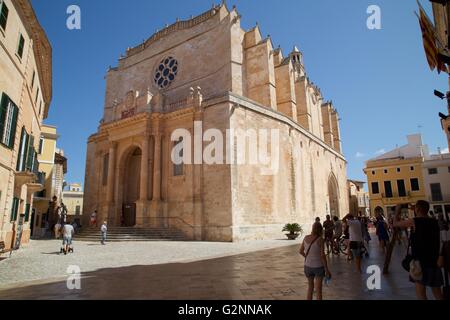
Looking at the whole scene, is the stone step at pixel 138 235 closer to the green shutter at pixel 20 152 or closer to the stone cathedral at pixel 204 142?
the stone cathedral at pixel 204 142

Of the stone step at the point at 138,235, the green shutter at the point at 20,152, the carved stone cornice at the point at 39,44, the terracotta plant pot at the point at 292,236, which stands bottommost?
the terracotta plant pot at the point at 292,236

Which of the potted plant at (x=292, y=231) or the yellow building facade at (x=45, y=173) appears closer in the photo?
the potted plant at (x=292, y=231)

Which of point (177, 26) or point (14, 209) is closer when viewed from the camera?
point (14, 209)

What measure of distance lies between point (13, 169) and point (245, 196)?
38.1 feet

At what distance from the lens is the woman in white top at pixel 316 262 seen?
3.85 meters

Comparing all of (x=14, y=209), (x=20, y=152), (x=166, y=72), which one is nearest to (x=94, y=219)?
(x=14, y=209)

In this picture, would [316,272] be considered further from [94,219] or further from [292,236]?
[94,219]

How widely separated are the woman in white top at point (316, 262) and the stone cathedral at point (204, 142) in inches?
495

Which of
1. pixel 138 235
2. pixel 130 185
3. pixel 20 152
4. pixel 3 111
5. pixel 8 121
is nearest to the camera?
pixel 3 111

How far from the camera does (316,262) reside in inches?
152

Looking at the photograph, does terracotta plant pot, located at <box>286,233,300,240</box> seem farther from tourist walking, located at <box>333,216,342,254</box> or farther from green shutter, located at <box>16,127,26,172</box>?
green shutter, located at <box>16,127,26,172</box>

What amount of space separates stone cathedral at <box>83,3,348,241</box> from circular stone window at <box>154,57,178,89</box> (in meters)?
0.10

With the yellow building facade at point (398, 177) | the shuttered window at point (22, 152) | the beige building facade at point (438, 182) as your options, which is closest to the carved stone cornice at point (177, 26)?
the shuttered window at point (22, 152)

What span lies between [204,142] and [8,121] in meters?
10.3
